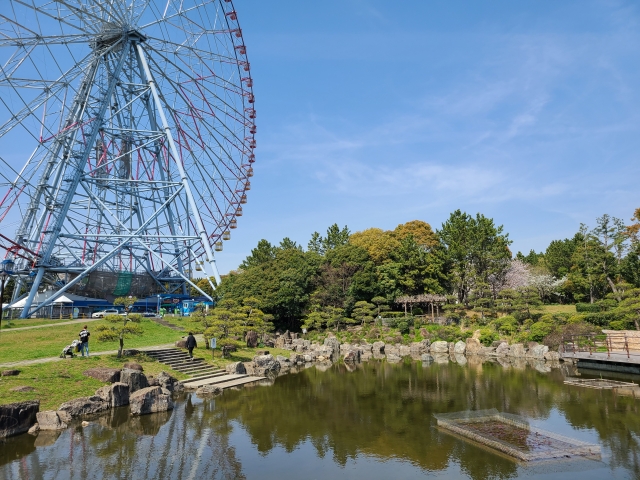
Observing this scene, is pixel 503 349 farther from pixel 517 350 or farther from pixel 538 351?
pixel 538 351

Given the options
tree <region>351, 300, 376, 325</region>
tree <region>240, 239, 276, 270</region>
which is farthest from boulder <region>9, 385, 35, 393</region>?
tree <region>240, 239, 276, 270</region>

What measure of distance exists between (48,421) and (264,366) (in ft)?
38.7

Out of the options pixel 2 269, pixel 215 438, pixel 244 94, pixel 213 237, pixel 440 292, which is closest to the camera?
pixel 215 438

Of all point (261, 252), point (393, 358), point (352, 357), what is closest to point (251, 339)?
point (352, 357)

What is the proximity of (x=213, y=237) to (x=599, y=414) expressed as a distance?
2861cm

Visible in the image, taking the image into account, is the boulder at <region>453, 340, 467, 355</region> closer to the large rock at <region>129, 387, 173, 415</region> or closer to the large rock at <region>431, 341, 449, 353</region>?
the large rock at <region>431, 341, 449, 353</region>

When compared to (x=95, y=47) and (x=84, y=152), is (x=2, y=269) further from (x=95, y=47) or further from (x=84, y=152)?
(x=95, y=47)

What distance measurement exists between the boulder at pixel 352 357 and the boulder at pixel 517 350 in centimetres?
1043

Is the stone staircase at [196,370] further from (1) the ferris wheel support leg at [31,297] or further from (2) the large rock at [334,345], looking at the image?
(1) the ferris wheel support leg at [31,297]

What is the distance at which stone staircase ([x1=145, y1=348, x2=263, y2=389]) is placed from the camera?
19.1 meters

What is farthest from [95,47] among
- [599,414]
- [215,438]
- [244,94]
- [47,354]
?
[599,414]

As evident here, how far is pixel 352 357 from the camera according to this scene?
97.4ft

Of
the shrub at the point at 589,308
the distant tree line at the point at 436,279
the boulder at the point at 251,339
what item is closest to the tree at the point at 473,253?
the distant tree line at the point at 436,279

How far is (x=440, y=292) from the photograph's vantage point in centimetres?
4306
